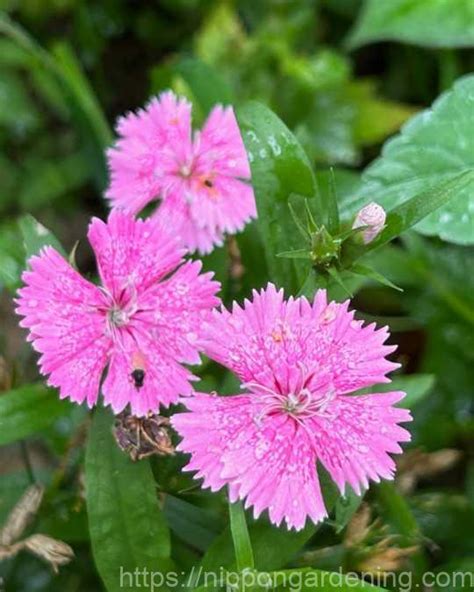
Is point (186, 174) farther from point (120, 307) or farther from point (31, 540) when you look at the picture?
point (31, 540)

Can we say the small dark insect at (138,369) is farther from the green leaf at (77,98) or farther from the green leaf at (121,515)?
the green leaf at (77,98)

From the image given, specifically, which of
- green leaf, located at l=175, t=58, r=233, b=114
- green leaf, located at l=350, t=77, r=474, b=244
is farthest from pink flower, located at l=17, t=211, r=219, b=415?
green leaf, located at l=175, t=58, r=233, b=114

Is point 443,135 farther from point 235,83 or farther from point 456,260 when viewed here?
point 235,83

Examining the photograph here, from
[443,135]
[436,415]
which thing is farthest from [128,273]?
[436,415]

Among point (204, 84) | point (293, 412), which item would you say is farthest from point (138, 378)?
point (204, 84)

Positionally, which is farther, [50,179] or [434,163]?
[50,179]

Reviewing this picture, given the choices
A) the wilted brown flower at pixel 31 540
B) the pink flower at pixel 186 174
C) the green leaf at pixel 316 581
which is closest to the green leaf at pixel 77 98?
the pink flower at pixel 186 174
